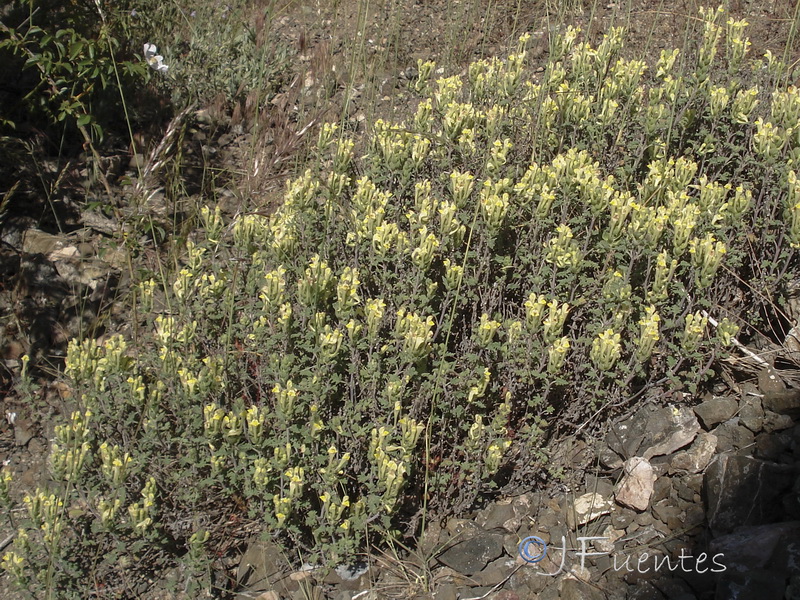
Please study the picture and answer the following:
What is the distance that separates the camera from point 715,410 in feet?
11.0

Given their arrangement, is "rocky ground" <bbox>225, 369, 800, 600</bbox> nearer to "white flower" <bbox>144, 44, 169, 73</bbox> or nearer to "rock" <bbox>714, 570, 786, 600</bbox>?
"rock" <bbox>714, 570, 786, 600</bbox>

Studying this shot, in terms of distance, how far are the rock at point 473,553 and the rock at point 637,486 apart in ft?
1.80

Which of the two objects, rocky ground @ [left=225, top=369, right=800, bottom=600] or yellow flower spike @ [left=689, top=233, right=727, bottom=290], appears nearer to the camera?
rocky ground @ [left=225, top=369, right=800, bottom=600]

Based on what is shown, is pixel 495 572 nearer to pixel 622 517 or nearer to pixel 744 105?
pixel 622 517

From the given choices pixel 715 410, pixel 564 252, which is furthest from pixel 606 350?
pixel 715 410

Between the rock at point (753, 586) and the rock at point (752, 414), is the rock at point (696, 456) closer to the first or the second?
the rock at point (752, 414)

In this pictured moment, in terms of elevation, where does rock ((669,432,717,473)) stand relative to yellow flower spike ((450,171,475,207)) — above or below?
below

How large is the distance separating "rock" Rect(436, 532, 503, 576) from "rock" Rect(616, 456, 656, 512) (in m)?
0.55

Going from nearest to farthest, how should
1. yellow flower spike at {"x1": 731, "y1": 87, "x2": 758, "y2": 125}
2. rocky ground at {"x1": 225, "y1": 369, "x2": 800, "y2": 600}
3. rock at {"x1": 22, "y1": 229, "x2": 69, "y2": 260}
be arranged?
rocky ground at {"x1": 225, "y1": 369, "x2": 800, "y2": 600} < yellow flower spike at {"x1": 731, "y1": 87, "x2": 758, "y2": 125} < rock at {"x1": 22, "y1": 229, "x2": 69, "y2": 260}

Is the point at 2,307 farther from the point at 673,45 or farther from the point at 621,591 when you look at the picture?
the point at 673,45

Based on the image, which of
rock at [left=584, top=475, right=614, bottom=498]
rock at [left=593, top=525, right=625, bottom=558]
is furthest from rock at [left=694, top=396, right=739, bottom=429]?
rock at [left=593, top=525, right=625, bottom=558]

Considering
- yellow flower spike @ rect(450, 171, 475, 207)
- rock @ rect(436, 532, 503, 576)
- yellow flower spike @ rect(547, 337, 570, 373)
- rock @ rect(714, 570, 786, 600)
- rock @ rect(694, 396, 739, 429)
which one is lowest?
rock @ rect(436, 532, 503, 576)

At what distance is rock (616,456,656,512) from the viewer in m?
3.15

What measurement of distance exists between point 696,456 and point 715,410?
0.86ft
